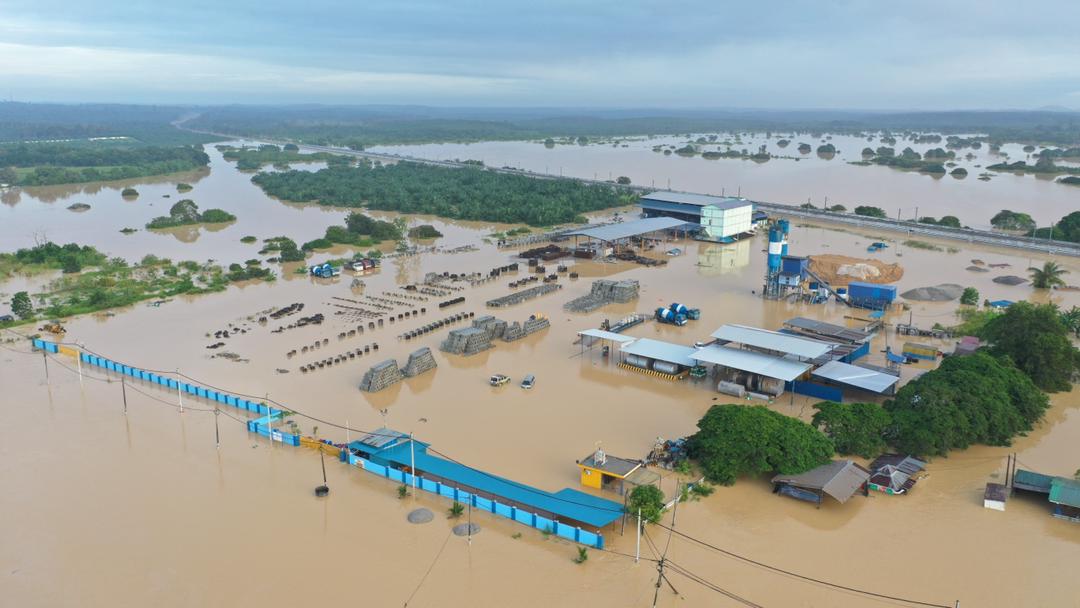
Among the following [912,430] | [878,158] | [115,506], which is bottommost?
[115,506]

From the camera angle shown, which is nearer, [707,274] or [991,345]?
[991,345]

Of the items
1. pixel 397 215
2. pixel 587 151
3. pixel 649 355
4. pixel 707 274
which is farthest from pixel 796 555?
pixel 587 151

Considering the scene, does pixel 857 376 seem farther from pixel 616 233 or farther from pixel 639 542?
pixel 616 233

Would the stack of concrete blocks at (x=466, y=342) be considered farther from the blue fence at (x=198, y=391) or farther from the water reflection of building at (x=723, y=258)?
the water reflection of building at (x=723, y=258)

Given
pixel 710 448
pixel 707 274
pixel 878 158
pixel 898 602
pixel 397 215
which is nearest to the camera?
pixel 898 602

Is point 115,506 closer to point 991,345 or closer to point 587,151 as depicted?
point 991,345

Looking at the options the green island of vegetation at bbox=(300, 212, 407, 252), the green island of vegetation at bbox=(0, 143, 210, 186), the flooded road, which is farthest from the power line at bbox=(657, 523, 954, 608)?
the green island of vegetation at bbox=(0, 143, 210, 186)

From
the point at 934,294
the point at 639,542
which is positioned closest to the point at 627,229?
the point at 934,294

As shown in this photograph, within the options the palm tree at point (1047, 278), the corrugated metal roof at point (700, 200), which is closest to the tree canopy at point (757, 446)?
the palm tree at point (1047, 278)
